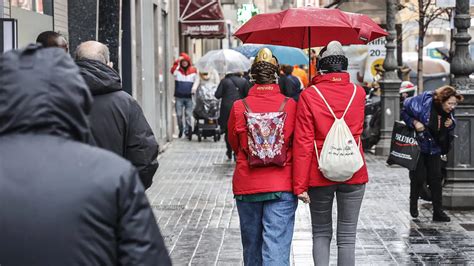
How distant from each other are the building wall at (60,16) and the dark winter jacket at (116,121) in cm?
555

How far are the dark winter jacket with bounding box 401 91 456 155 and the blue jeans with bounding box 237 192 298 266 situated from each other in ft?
14.7

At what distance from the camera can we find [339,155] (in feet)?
22.6

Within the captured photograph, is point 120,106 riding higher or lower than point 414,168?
higher

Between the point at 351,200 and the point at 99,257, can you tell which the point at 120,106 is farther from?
the point at 99,257

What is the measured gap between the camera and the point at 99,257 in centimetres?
265

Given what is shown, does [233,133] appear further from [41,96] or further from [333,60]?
[41,96]

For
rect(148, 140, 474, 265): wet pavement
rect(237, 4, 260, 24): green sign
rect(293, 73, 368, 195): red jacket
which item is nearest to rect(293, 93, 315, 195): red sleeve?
rect(293, 73, 368, 195): red jacket

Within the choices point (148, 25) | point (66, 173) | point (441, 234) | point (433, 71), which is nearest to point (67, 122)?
point (66, 173)

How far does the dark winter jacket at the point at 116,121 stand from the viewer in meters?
5.70

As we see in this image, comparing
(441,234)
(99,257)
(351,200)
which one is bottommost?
(441,234)

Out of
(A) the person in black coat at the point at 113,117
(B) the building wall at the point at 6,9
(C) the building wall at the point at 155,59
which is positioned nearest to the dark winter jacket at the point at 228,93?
(C) the building wall at the point at 155,59

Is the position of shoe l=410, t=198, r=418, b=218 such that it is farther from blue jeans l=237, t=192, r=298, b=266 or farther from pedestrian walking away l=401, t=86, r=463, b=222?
blue jeans l=237, t=192, r=298, b=266

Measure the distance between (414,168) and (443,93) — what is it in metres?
0.89

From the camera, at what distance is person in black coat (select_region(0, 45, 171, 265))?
8.55 ft
